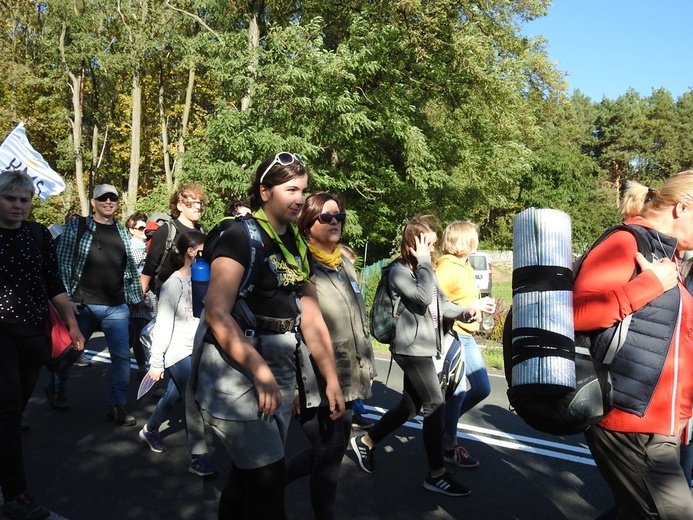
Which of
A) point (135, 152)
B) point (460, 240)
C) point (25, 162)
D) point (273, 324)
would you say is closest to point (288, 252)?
point (273, 324)

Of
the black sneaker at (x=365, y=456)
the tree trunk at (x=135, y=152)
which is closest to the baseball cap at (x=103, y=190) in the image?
the black sneaker at (x=365, y=456)

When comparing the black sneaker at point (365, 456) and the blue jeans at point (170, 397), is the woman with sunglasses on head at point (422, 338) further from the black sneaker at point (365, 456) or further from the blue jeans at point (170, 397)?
the blue jeans at point (170, 397)

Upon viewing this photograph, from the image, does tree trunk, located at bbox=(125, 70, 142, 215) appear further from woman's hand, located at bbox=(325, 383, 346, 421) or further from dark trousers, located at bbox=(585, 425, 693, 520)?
dark trousers, located at bbox=(585, 425, 693, 520)

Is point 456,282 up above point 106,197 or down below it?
below

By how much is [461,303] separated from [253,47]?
1414 cm

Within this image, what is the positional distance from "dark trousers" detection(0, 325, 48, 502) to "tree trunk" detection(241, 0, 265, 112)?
14136 millimetres

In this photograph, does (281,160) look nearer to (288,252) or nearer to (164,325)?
(288,252)

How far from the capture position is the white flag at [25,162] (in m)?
7.43

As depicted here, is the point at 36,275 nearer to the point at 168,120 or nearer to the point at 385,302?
the point at 385,302

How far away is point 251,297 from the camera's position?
258cm

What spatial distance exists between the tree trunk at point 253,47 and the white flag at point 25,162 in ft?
32.0

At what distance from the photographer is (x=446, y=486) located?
4250mm

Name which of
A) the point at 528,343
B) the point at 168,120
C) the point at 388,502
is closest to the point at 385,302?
the point at 388,502

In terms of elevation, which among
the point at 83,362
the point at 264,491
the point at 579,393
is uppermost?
the point at 579,393
